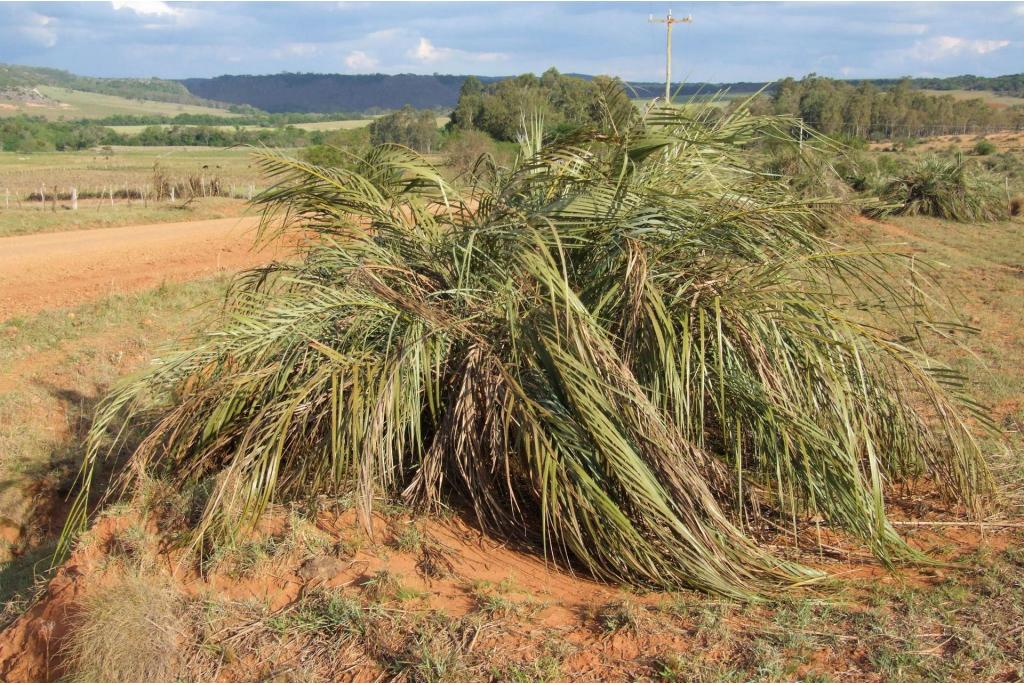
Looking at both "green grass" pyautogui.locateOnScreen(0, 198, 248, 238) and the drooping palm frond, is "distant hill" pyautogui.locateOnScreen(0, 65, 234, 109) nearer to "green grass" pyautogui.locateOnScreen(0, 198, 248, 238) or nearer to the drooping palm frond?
"green grass" pyautogui.locateOnScreen(0, 198, 248, 238)

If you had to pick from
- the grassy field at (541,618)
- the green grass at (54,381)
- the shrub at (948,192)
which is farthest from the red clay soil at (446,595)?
the shrub at (948,192)

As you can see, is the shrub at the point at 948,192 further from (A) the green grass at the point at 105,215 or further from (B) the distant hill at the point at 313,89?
(B) the distant hill at the point at 313,89

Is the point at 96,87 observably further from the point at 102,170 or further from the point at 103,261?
the point at 103,261

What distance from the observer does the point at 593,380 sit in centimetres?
378

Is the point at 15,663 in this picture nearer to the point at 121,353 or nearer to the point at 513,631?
the point at 513,631

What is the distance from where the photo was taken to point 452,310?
4.43 meters

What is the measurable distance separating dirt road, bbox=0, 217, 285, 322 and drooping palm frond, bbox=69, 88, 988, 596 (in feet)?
16.8

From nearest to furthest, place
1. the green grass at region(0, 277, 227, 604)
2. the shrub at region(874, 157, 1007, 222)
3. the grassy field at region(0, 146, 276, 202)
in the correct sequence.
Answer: the green grass at region(0, 277, 227, 604), the shrub at region(874, 157, 1007, 222), the grassy field at region(0, 146, 276, 202)

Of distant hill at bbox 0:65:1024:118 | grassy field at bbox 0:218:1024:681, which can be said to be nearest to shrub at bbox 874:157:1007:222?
grassy field at bbox 0:218:1024:681

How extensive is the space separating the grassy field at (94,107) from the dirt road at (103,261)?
11230cm

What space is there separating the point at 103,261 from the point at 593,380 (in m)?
12.5

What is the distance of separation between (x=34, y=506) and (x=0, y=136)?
7550cm

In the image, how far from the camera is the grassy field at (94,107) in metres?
124

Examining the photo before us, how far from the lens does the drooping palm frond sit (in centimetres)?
372
